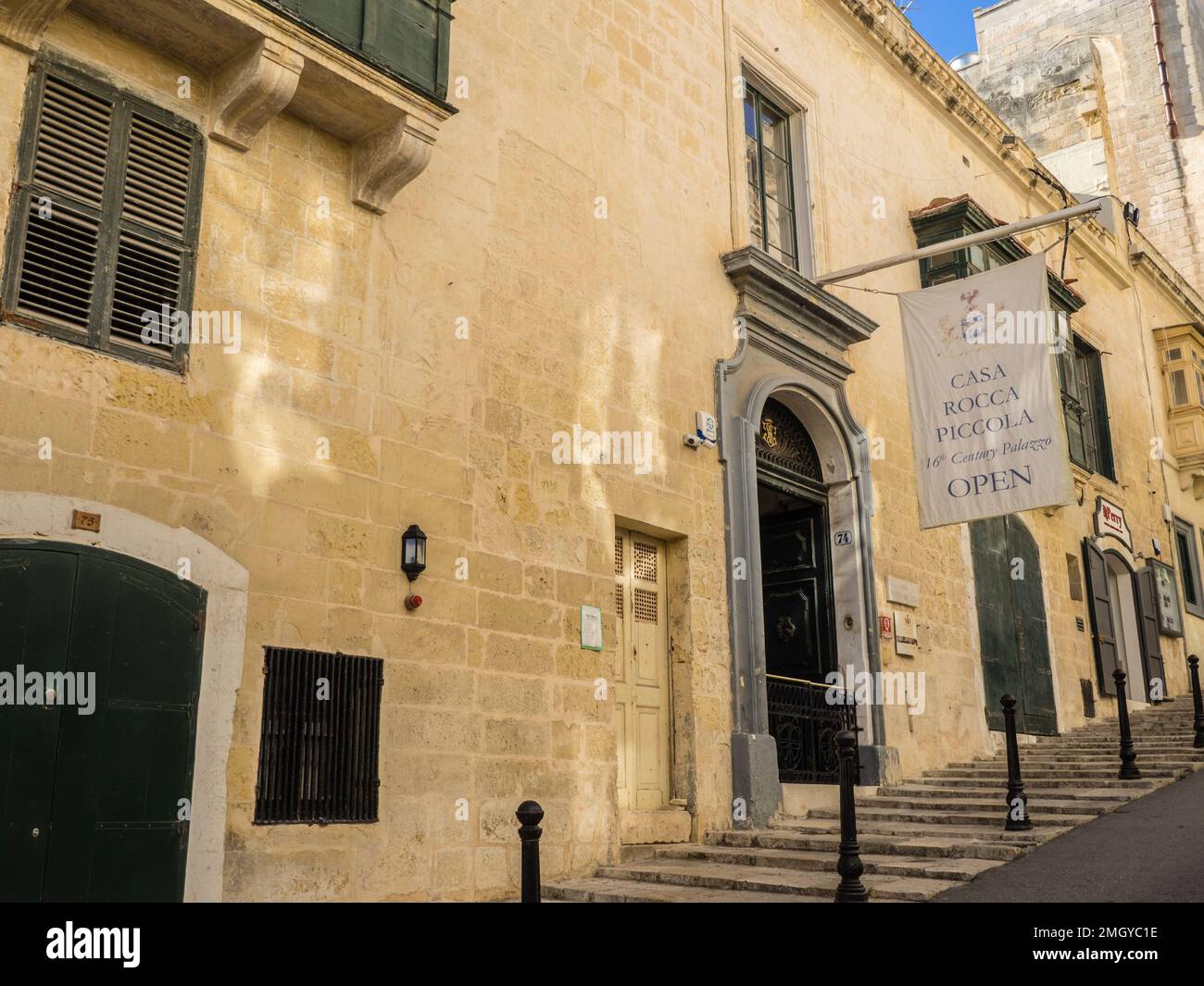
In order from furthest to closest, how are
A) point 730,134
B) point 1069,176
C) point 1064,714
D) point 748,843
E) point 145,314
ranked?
point 1069,176
point 1064,714
point 730,134
point 748,843
point 145,314

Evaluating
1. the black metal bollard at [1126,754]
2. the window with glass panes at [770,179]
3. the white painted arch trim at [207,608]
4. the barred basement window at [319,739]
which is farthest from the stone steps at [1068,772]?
the white painted arch trim at [207,608]

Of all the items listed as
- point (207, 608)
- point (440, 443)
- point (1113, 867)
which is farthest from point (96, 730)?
point (1113, 867)

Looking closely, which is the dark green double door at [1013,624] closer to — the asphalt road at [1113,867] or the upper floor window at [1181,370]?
the asphalt road at [1113,867]

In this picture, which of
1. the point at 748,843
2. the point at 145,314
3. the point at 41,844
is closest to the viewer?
the point at 41,844

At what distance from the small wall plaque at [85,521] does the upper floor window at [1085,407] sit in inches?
605

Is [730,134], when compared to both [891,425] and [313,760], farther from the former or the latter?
[313,760]

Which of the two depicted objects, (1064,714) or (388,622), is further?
(1064,714)

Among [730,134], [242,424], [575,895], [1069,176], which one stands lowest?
[575,895]

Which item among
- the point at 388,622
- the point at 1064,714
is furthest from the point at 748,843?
the point at 1064,714

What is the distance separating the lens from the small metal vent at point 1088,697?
16.9m

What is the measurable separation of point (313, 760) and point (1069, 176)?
24075 mm

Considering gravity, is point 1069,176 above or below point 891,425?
above

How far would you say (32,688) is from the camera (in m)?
5.59

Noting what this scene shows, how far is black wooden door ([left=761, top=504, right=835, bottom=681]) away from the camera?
12484 millimetres
